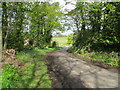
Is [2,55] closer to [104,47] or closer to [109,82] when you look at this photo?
[109,82]

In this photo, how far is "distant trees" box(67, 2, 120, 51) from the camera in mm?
9438

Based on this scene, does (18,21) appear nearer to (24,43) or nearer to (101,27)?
(24,43)

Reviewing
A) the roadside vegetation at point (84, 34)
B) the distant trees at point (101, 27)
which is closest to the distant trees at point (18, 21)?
the roadside vegetation at point (84, 34)

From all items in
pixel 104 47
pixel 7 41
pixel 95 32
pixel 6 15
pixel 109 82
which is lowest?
pixel 109 82

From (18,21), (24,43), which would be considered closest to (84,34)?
(18,21)

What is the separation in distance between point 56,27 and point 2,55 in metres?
14.3

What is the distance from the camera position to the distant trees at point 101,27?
944 cm

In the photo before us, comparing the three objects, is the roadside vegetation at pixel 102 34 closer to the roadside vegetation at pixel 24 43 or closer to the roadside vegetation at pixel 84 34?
the roadside vegetation at pixel 84 34

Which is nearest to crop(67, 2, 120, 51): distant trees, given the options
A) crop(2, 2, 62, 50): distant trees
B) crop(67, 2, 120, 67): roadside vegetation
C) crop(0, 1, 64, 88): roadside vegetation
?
crop(67, 2, 120, 67): roadside vegetation

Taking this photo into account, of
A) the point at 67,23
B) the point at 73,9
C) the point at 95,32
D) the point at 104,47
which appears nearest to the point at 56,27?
the point at 67,23

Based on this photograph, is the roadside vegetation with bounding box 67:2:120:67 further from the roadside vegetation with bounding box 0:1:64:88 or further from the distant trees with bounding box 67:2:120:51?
the roadside vegetation with bounding box 0:1:64:88

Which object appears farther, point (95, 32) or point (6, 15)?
point (95, 32)

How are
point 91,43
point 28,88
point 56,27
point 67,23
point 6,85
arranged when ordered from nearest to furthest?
point 28,88 < point 6,85 < point 91,43 < point 67,23 < point 56,27

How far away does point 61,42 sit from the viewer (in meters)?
29.2
